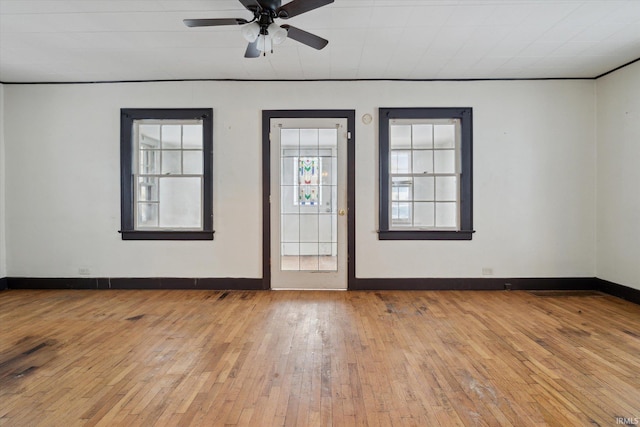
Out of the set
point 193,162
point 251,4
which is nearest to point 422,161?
point 251,4

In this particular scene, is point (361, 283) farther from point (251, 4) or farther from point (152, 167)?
point (251, 4)

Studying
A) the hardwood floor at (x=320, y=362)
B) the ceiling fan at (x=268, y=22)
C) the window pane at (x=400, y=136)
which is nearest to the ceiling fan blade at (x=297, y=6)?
the ceiling fan at (x=268, y=22)

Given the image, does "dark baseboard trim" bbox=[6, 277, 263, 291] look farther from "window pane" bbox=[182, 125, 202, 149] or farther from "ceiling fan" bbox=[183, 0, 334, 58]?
"ceiling fan" bbox=[183, 0, 334, 58]

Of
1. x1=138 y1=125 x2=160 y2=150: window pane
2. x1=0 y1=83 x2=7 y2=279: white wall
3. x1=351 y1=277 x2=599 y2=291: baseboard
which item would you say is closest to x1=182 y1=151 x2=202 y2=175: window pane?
x1=138 y1=125 x2=160 y2=150: window pane

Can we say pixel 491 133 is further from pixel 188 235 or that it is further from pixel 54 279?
pixel 54 279

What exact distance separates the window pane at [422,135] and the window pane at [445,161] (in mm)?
198

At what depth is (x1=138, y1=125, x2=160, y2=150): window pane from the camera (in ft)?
17.0

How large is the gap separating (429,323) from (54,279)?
16.0ft

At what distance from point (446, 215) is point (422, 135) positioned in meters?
1.14

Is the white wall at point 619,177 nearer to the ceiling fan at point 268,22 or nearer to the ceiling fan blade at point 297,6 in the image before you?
the ceiling fan at point 268,22

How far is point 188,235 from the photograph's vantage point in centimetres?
500

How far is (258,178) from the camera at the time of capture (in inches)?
198

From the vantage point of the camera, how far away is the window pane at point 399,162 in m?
5.36

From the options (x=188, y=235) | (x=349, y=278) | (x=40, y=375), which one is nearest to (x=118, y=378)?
(x=40, y=375)
